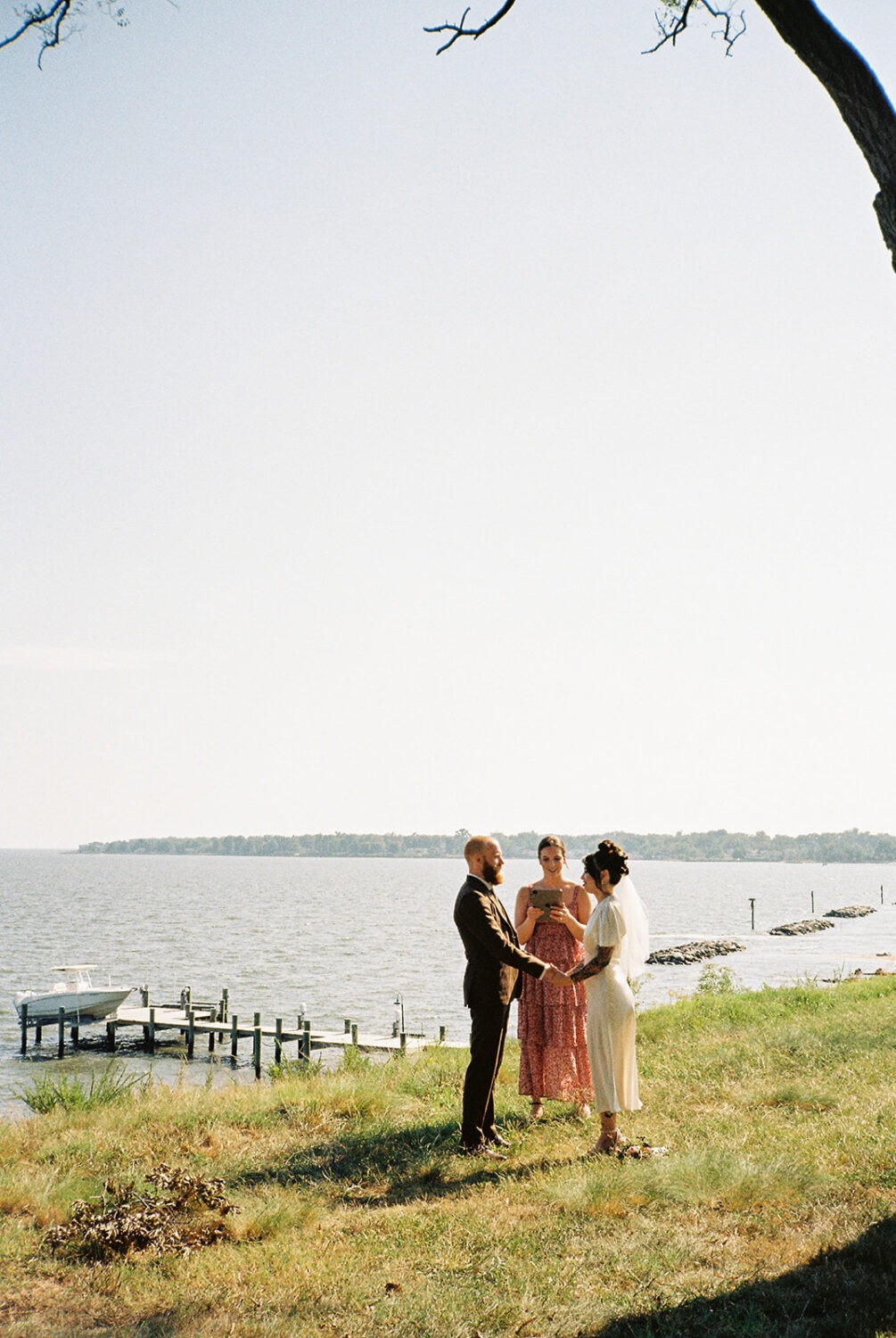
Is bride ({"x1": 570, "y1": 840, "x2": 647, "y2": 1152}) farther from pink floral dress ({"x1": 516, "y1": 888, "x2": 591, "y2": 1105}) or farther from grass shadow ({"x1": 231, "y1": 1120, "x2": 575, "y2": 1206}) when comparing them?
pink floral dress ({"x1": 516, "y1": 888, "x2": 591, "y2": 1105})

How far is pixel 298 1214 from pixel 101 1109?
3996 millimetres

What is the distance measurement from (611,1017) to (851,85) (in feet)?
20.0

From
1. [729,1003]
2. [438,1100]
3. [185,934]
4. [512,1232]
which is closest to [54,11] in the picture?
[512,1232]

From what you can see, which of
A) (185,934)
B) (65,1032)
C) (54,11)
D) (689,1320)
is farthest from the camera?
(185,934)

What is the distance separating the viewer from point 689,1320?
4570 mm

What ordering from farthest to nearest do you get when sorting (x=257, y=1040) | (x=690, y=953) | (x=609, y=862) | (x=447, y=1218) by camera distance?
1. (x=690, y=953)
2. (x=257, y=1040)
3. (x=609, y=862)
4. (x=447, y=1218)

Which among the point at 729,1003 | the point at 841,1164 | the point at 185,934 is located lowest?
the point at 185,934

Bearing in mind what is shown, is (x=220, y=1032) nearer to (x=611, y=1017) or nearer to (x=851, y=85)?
(x=611, y=1017)

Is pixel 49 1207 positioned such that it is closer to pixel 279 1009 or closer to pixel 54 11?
pixel 54 11

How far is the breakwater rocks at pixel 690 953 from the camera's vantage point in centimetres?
6147

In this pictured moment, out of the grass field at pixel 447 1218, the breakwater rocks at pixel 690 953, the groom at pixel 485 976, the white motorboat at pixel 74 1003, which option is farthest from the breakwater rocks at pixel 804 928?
the groom at pixel 485 976

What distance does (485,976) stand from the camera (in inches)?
316

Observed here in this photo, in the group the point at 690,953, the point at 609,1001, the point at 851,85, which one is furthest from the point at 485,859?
the point at 690,953

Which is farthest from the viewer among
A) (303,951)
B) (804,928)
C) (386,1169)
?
(804,928)
